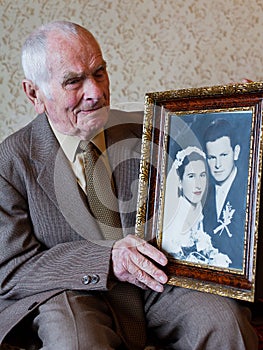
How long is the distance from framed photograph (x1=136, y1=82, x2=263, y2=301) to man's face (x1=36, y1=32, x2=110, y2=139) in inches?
5.7

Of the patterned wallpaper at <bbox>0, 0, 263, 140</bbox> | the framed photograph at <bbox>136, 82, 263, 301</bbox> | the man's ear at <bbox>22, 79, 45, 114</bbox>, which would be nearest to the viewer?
the framed photograph at <bbox>136, 82, 263, 301</bbox>

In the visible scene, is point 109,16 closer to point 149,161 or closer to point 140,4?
point 140,4

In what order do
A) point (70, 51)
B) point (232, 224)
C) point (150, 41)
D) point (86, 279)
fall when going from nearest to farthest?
point (232, 224), point (86, 279), point (70, 51), point (150, 41)

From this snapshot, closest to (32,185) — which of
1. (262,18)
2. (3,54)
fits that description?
(3,54)

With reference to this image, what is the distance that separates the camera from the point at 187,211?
1.15 m

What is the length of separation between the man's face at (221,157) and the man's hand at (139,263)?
211 millimetres

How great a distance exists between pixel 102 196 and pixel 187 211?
0.86 ft

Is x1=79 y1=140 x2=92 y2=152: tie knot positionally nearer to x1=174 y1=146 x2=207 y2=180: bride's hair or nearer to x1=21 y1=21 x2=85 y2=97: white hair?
x1=21 y1=21 x2=85 y2=97: white hair

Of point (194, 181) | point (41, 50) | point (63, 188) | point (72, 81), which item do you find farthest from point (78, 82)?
point (194, 181)

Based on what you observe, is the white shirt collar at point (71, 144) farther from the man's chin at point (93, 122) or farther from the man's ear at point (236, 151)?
the man's ear at point (236, 151)

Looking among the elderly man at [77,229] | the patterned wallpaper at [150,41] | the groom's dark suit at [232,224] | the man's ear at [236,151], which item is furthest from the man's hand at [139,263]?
the patterned wallpaper at [150,41]

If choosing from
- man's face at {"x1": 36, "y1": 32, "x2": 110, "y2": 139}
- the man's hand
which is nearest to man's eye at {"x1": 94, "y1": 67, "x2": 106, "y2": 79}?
man's face at {"x1": 36, "y1": 32, "x2": 110, "y2": 139}

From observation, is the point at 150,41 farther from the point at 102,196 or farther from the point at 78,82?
the point at 102,196

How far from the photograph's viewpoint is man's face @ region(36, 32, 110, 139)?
1292 millimetres
